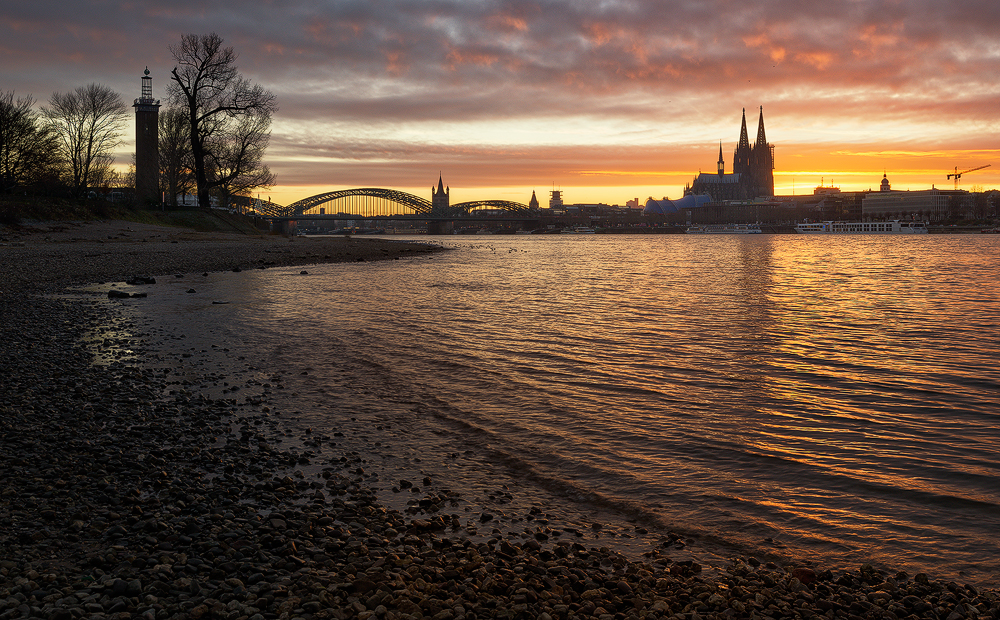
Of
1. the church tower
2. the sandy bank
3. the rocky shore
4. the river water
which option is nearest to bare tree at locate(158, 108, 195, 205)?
the church tower

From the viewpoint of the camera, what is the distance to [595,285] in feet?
111

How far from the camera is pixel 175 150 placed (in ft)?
203

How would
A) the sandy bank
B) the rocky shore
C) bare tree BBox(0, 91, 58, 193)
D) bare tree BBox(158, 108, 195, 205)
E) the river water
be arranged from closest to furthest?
1. the rocky shore
2. the river water
3. the sandy bank
4. bare tree BBox(0, 91, 58, 193)
5. bare tree BBox(158, 108, 195, 205)

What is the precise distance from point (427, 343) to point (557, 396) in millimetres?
5626

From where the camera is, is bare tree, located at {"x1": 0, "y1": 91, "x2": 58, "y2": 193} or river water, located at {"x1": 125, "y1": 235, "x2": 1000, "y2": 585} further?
bare tree, located at {"x1": 0, "y1": 91, "x2": 58, "y2": 193}

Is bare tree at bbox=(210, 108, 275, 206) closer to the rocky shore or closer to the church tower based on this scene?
the church tower

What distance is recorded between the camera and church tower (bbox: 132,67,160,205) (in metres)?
63.4

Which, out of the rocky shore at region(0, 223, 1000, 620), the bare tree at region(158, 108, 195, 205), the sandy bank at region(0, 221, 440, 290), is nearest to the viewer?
the rocky shore at region(0, 223, 1000, 620)

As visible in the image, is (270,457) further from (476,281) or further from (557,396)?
(476,281)

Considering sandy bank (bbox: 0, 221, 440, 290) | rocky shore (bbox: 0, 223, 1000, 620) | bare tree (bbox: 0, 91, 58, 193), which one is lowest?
rocky shore (bbox: 0, 223, 1000, 620)

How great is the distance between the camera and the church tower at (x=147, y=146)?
208 ft

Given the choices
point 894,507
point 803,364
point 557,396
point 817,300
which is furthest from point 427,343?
point 817,300

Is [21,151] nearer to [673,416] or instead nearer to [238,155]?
[238,155]

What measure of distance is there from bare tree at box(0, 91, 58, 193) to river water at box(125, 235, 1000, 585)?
1221 inches
